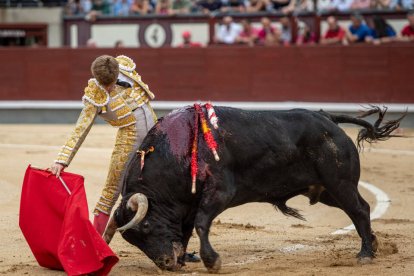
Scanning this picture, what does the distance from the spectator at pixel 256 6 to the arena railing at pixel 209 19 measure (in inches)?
3.8

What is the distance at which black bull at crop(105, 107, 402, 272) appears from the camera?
4934mm

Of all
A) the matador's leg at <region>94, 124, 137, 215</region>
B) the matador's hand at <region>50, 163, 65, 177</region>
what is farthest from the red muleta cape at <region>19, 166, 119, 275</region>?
the matador's leg at <region>94, 124, 137, 215</region>

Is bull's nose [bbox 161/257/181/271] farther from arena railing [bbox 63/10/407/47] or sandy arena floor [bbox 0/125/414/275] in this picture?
arena railing [bbox 63/10/407/47]

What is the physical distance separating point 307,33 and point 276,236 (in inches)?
312

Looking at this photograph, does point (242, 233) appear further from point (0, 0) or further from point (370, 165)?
point (0, 0)

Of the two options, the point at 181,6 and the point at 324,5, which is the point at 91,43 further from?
the point at 324,5

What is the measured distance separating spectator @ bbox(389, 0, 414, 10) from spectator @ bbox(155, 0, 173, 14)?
11.6 ft

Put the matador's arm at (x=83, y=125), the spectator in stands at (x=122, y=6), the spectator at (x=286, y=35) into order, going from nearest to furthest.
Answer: the matador's arm at (x=83, y=125) → the spectator at (x=286, y=35) → the spectator in stands at (x=122, y=6)

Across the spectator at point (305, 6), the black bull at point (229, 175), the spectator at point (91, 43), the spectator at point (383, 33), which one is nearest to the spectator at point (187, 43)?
the spectator at point (91, 43)

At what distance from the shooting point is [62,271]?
5012 millimetres

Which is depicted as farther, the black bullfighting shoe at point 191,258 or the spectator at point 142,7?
the spectator at point 142,7

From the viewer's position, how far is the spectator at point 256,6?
13938 mm

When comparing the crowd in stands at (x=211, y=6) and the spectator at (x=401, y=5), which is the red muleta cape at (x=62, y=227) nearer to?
the crowd in stands at (x=211, y=6)

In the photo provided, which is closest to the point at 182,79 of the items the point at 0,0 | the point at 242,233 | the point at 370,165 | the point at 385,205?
the point at 0,0
